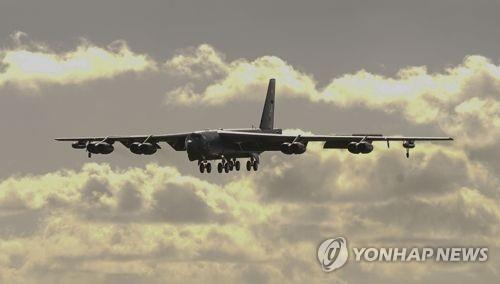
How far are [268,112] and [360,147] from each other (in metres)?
28.4

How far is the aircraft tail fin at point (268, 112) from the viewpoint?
351 ft

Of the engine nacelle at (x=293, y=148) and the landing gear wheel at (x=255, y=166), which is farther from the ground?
the engine nacelle at (x=293, y=148)

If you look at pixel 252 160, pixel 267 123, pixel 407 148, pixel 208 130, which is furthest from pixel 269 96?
pixel 407 148

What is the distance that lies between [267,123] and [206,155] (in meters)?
21.3

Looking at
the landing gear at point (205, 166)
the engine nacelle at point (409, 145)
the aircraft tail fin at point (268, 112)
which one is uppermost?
the aircraft tail fin at point (268, 112)

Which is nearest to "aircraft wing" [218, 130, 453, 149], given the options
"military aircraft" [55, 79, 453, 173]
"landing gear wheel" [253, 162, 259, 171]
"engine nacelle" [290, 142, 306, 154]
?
"military aircraft" [55, 79, 453, 173]

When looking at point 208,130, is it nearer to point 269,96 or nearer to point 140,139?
point 140,139

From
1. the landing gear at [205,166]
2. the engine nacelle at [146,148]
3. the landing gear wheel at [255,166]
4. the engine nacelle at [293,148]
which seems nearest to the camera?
the engine nacelle at [293,148]

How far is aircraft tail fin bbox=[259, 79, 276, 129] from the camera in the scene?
107m

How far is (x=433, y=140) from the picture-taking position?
8394cm

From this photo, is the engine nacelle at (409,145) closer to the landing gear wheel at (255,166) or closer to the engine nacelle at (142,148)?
the landing gear wheel at (255,166)

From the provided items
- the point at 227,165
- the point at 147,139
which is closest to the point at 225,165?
the point at 227,165

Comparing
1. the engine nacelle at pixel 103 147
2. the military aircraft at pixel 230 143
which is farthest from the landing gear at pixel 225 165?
Answer: the engine nacelle at pixel 103 147

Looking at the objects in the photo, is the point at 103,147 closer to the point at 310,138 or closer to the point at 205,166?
the point at 205,166
